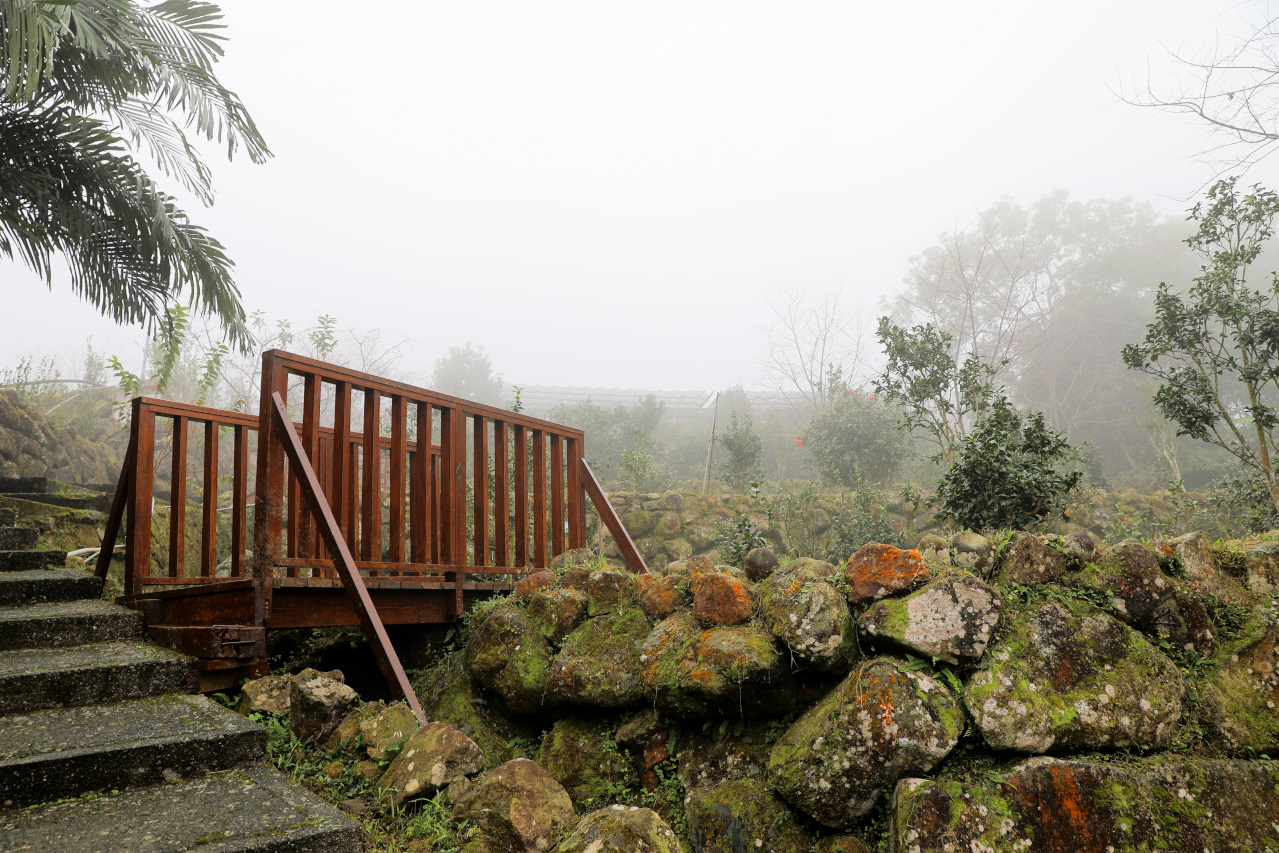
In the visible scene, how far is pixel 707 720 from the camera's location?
2.79m

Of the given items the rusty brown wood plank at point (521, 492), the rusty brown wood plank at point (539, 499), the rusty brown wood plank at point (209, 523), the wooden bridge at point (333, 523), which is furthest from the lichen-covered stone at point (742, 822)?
the rusty brown wood plank at point (209, 523)

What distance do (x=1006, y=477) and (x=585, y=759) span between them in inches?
123

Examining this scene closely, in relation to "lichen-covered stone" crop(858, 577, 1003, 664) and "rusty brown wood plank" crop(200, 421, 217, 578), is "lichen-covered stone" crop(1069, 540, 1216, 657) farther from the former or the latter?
"rusty brown wood plank" crop(200, 421, 217, 578)

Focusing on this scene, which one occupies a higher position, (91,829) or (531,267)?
(531,267)

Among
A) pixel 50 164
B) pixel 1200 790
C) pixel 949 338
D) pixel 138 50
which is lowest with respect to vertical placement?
pixel 1200 790

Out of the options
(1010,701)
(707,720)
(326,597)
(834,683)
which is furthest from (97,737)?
(1010,701)

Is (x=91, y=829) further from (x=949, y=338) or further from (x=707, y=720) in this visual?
(x=949, y=338)

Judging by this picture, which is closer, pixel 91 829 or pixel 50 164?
pixel 91 829

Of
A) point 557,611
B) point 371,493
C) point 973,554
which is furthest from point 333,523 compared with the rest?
point 973,554

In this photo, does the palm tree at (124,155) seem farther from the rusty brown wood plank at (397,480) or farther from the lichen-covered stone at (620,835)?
the lichen-covered stone at (620,835)

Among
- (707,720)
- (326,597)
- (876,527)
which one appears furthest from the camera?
(876,527)

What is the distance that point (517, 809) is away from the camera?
206 centimetres

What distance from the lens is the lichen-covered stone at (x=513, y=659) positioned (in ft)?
10.2

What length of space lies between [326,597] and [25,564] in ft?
5.98
